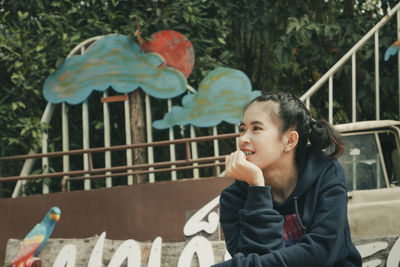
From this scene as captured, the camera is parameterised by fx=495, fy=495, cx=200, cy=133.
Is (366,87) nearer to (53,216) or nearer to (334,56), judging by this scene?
(334,56)

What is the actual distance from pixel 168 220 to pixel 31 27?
10.8ft

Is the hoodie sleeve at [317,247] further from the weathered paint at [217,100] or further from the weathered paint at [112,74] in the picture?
the weathered paint at [112,74]

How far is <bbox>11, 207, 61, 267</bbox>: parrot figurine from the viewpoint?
4.52 metres

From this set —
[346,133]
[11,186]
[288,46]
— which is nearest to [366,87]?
[288,46]

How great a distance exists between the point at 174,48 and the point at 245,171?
4151mm

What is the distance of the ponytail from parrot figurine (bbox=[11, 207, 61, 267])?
139 inches

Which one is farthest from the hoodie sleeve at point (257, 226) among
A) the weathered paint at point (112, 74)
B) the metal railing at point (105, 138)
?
the weathered paint at point (112, 74)

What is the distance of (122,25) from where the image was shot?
6.36 meters

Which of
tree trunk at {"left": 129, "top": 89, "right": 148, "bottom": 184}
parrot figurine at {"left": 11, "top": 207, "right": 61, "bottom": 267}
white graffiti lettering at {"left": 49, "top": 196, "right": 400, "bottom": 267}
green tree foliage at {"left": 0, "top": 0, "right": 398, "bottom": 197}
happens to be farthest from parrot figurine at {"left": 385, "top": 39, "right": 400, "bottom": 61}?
parrot figurine at {"left": 11, "top": 207, "right": 61, "bottom": 267}

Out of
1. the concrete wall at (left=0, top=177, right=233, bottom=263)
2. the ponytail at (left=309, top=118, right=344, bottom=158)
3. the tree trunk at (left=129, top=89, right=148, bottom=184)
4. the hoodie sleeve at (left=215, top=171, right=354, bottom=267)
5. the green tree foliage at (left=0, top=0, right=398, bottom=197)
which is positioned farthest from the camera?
the green tree foliage at (left=0, top=0, right=398, bottom=197)

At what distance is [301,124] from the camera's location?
180cm

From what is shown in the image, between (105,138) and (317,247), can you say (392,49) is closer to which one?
(105,138)

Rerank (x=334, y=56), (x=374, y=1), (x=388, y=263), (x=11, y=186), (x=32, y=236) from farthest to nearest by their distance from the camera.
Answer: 1. (x=374, y=1)
2. (x=11, y=186)
3. (x=334, y=56)
4. (x=32, y=236)
5. (x=388, y=263)

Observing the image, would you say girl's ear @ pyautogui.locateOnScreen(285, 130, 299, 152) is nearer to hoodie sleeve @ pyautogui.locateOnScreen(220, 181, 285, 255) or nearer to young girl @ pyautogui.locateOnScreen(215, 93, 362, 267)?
young girl @ pyautogui.locateOnScreen(215, 93, 362, 267)
